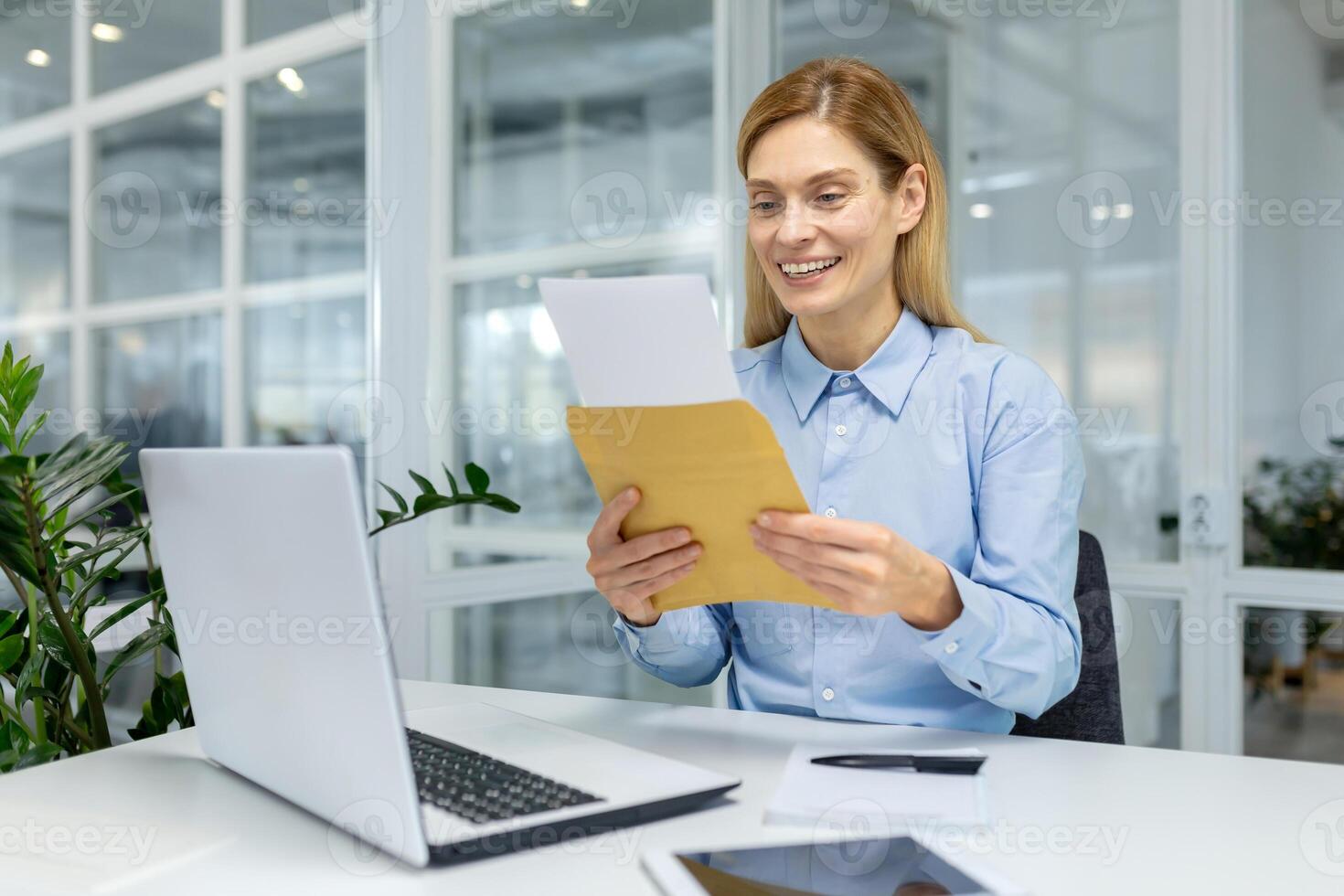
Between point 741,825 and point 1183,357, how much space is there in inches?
86.0

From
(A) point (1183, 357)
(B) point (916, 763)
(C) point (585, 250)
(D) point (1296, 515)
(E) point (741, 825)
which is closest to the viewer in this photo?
(E) point (741, 825)

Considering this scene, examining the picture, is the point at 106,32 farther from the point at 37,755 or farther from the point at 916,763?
the point at 916,763

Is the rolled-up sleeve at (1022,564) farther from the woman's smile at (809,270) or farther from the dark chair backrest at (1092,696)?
the woman's smile at (809,270)

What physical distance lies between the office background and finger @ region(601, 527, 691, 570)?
121cm

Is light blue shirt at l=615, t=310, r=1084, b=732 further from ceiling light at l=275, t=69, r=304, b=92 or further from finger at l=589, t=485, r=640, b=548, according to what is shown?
ceiling light at l=275, t=69, r=304, b=92

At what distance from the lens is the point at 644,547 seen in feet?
3.72

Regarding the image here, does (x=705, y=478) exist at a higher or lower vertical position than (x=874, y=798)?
higher

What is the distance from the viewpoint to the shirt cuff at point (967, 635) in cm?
115

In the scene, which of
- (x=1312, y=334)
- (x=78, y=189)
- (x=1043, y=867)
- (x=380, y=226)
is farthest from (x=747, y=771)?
(x=1312, y=334)

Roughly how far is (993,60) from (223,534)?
8.81ft

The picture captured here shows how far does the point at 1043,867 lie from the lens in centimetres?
78

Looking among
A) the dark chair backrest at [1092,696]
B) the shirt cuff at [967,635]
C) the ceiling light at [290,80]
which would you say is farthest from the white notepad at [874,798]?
the ceiling light at [290,80]

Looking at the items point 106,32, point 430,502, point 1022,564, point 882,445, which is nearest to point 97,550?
point 430,502

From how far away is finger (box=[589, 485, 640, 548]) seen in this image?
1.11m
